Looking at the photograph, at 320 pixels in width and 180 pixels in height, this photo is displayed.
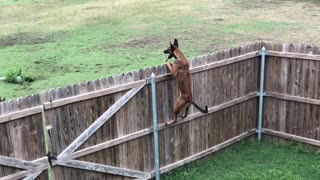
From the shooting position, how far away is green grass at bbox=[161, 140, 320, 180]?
613cm

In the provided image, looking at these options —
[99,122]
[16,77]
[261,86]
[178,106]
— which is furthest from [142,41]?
[99,122]

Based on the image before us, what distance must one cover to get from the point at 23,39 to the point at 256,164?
1069 centimetres

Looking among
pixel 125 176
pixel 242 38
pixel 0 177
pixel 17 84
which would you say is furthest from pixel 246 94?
pixel 242 38

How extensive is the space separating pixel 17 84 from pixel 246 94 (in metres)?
5.38

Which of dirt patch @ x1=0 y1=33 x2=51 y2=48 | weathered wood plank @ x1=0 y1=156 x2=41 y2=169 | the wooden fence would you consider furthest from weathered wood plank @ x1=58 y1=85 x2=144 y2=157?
dirt patch @ x1=0 y1=33 x2=51 y2=48

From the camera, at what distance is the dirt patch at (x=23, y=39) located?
14312mm

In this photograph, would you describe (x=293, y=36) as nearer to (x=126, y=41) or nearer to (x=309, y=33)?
(x=309, y=33)

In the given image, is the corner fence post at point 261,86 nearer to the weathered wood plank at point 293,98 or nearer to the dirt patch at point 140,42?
the weathered wood plank at point 293,98

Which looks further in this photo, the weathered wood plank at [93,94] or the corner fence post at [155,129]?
the corner fence post at [155,129]

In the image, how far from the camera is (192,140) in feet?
20.7

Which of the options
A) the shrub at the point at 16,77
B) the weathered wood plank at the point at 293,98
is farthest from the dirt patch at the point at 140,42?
the weathered wood plank at the point at 293,98

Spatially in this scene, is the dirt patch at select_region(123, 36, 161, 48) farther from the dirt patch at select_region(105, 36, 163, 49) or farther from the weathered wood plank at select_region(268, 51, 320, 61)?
the weathered wood plank at select_region(268, 51, 320, 61)

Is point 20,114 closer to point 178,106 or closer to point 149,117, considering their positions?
point 149,117

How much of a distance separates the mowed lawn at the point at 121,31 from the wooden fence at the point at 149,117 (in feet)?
13.6
